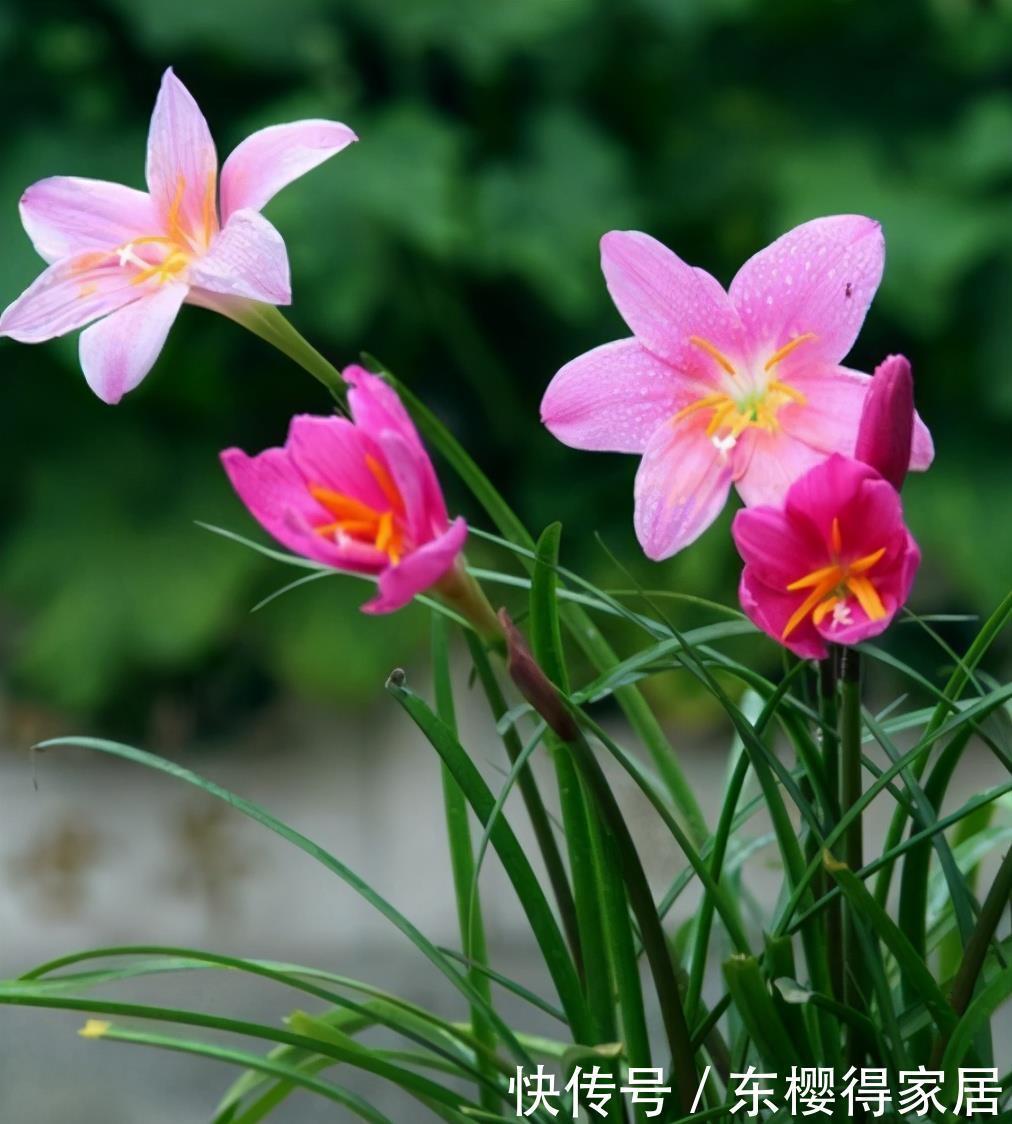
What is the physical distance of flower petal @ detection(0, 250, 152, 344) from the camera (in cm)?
26

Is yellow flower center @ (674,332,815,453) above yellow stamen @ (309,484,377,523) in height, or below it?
above

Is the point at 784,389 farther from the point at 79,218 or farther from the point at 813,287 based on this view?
the point at 79,218

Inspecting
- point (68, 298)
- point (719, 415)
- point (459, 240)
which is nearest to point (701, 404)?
point (719, 415)

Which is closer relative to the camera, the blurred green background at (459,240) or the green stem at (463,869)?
the green stem at (463,869)

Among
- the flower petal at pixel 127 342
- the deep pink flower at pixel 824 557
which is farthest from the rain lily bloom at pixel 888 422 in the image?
the flower petal at pixel 127 342

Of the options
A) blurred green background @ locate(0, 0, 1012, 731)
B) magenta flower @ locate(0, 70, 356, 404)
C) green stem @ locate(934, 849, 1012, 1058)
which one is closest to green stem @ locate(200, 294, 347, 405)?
magenta flower @ locate(0, 70, 356, 404)

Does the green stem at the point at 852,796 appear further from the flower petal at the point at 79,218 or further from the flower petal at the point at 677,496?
the flower petal at the point at 79,218

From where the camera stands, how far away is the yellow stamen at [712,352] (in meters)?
0.25

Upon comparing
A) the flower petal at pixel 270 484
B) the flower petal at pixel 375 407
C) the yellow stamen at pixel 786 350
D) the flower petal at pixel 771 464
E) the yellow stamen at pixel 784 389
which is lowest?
the flower petal at pixel 270 484

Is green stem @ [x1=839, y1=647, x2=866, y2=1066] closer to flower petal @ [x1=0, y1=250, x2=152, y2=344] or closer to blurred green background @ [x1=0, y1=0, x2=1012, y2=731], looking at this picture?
flower petal @ [x1=0, y1=250, x2=152, y2=344]

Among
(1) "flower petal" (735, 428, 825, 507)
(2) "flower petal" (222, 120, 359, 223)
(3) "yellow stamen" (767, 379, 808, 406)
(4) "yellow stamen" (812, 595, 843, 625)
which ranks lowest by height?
(4) "yellow stamen" (812, 595, 843, 625)

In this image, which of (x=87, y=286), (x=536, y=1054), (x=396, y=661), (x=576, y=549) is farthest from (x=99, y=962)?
(x=87, y=286)

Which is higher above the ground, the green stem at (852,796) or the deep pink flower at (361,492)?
the deep pink flower at (361,492)

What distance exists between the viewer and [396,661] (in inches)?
54.8
